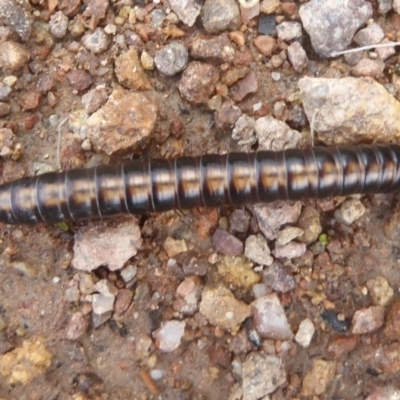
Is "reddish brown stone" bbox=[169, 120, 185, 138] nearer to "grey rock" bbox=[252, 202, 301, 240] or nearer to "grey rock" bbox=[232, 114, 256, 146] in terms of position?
"grey rock" bbox=[232, 114, 256, 146]

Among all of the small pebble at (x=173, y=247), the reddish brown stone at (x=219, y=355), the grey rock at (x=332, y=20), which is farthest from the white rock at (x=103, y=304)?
the grey rock at (x=332, y=20)

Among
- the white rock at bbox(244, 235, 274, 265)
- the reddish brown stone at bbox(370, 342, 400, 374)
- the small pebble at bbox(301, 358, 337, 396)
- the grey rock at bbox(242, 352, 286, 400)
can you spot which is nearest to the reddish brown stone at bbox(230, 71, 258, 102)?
the white rock at bbox(244, 235, 274, 265)

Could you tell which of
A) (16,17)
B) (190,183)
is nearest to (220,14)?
(190,183)

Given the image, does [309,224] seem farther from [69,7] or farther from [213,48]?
[69,7]

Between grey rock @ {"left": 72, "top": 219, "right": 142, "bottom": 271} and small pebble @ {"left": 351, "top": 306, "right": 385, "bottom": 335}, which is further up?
grey rock @ {"left": 72, "top": 219, "right": 142, "bottom": 271}

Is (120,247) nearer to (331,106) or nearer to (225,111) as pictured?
(225,111)

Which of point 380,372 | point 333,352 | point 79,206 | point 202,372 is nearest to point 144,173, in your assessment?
point 79,206
